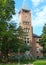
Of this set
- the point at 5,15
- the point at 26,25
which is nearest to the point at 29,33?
the point at 26,25

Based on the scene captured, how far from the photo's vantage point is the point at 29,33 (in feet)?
242

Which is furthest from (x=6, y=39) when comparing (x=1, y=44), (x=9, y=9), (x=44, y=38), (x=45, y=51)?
(x=45, y=51)

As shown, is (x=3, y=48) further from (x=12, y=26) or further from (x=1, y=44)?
(x=12, y=26)

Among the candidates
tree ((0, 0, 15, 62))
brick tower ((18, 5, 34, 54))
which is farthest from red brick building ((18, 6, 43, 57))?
tree ((0, 0, 15, 62))

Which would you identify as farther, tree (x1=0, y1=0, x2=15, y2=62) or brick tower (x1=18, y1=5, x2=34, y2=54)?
brick tower (x1=18, y1=5, x2=34, y2=54)

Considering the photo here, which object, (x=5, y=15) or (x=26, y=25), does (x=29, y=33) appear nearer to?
(x=26, y=25)

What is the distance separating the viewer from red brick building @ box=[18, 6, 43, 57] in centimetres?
7356

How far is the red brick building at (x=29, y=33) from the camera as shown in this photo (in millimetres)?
73562

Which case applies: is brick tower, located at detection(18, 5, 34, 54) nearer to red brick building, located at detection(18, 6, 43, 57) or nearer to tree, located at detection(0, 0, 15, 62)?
red brick building, located at detection(18, 6, 43, 57)

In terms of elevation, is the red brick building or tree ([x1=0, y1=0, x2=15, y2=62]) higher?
tree ([x1=0, y1=0, x2=15, y2=62])

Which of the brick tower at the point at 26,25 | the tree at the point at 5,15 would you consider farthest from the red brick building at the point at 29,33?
the tree at the point at 5,15

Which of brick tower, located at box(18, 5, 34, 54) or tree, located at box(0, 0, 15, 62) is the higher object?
tree, located at box(0, 0, 15, 62)

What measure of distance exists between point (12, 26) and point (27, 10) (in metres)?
27.7

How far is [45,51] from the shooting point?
74688 millimetres
